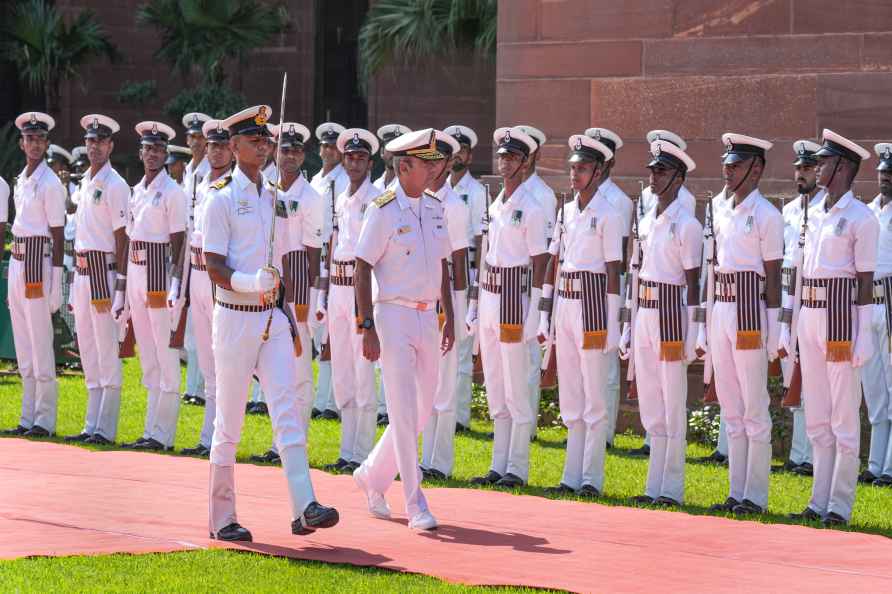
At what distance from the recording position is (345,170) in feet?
49.5

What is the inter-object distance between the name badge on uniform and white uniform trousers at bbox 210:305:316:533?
147 inches

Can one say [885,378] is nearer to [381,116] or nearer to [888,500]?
[888,500]

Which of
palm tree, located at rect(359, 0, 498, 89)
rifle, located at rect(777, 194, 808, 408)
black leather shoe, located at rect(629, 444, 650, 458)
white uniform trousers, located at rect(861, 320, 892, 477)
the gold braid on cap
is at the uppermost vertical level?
palm tree, located at rect(359, 0, 498, 89)

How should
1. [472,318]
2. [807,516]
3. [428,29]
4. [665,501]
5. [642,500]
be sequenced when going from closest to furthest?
[807,516]
[665,501]
[642,500]
[472,318]
[428,29]

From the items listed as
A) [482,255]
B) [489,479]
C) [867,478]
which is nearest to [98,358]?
[482,255]

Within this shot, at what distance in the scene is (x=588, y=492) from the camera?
41.1 ft

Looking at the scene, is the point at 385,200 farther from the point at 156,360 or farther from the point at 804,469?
the point at 804,469

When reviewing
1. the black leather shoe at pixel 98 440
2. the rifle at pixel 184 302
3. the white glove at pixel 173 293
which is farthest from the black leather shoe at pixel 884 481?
the black leather shoe at pixel 98 440

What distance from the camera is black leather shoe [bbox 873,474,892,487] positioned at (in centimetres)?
1366

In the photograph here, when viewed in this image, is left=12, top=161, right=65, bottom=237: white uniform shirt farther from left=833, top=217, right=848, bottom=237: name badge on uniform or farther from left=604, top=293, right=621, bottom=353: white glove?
left=833, top=217, right=848, bottom=237: name badge on uniform

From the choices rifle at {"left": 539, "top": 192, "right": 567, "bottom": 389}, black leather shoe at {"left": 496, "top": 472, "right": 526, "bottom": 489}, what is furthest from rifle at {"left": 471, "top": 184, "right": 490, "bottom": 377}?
black leather shoe at {"left": 496, "top": 472, "right": 526, "bottom": 489}

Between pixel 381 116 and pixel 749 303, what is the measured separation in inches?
800

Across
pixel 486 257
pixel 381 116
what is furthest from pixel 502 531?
pixel 381 116

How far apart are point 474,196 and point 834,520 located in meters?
4.64
